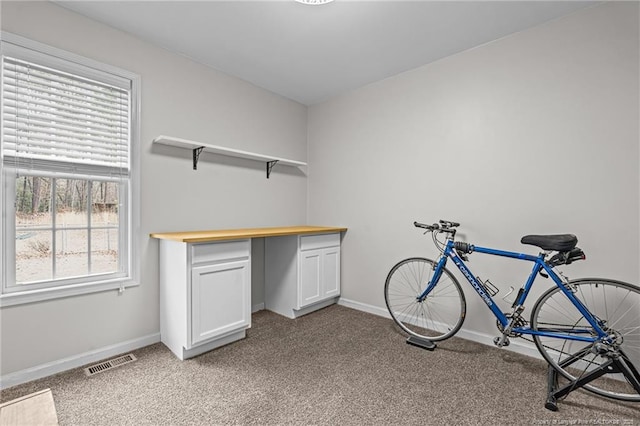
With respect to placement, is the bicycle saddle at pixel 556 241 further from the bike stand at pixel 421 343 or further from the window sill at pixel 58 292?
the window sill at pixel 58 292

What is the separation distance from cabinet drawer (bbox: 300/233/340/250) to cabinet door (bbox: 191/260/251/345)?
2.32ft

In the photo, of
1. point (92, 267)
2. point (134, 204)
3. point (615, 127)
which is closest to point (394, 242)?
point (615, 127)

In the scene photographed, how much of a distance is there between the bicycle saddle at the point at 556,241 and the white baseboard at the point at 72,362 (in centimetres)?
283

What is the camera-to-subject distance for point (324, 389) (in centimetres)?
184

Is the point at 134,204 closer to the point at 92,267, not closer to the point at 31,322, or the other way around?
the point at 92,267

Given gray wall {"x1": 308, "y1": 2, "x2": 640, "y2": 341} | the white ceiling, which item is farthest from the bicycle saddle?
the white ceiling

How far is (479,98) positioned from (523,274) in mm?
1436

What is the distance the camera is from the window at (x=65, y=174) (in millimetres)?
1875

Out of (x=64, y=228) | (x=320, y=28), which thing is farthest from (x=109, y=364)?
(x=320, y=28)

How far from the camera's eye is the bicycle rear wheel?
5.83 feet

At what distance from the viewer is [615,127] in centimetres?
197

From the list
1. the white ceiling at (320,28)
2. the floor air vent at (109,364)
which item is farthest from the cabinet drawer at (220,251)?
the white ceiling at (320,28)

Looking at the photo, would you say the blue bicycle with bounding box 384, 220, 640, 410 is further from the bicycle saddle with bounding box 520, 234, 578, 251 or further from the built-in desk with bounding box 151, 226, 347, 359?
the built-in desk with bounding box 151, 226, 347, 359

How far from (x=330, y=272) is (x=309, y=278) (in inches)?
13.0
